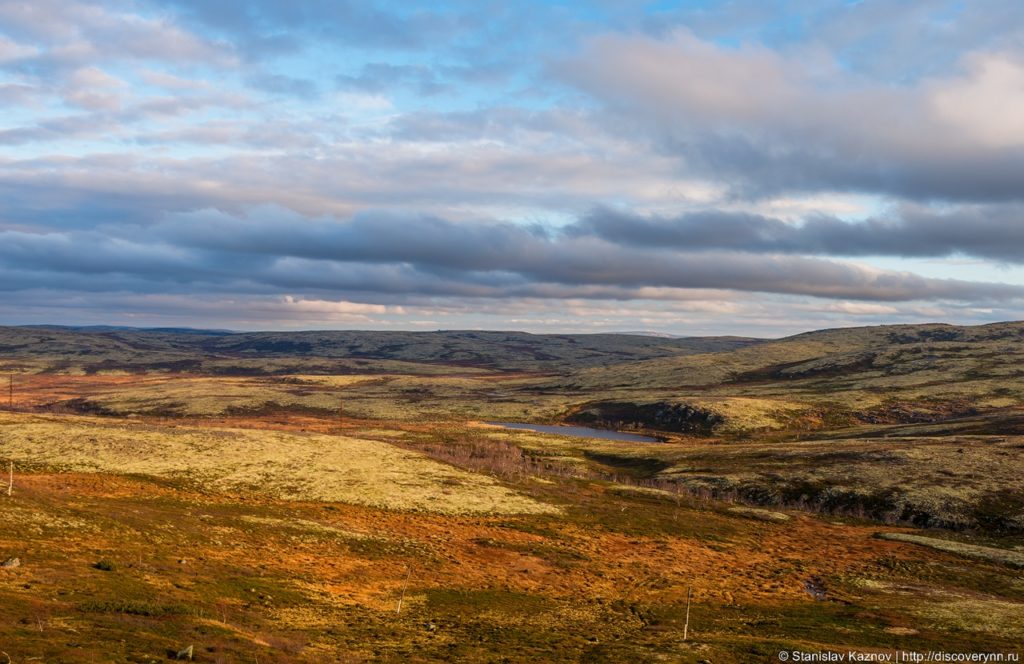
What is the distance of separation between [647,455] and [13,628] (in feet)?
377

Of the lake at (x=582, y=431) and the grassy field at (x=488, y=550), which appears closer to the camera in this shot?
the grassy field at (x=488, y=550)

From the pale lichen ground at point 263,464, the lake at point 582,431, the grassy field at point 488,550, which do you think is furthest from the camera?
the lake at point 582,431

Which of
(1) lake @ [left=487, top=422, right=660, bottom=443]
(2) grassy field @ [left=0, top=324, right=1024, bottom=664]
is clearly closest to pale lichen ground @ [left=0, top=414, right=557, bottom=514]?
(2) grassy field @ [left=0, top=324, right=1024, bottom=664]

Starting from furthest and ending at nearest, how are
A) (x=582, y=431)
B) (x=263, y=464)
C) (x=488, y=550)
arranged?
(x=582, y=431) → (x=263, y=464) → (x=488, y=550)

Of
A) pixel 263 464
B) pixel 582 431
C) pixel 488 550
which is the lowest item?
pixel 582 431

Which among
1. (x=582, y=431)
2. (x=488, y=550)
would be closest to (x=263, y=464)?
(x=488, y=550)

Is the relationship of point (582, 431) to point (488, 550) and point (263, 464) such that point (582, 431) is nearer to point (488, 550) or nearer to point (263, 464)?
point (263, 464)

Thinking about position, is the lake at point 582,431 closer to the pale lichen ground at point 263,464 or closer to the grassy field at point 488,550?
the grassy field at point 488,550

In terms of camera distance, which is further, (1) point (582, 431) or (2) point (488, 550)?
(1) point (582, 431)

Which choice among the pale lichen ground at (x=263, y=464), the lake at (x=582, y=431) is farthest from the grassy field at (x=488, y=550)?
the lake at (x=582, y=431)

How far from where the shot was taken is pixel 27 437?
76.6m

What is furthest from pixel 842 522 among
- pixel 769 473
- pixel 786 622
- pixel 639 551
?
pixel 786 622

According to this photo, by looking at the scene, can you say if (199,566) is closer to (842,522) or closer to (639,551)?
(639,551)

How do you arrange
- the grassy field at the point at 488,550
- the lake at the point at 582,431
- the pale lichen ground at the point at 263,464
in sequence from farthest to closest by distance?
the lake at the point at 582,431 < the pale lichen ground at the point at 263,464 < the grassy field at the point at 488,550
